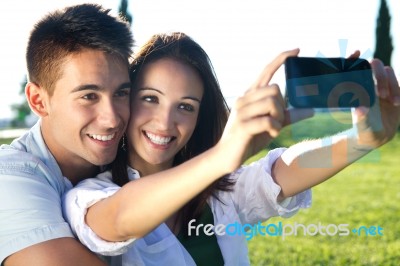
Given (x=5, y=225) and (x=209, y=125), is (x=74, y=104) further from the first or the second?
(x=209, y=125)

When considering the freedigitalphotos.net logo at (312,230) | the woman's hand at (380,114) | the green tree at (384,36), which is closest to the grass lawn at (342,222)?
the freedigitalphotos.net logo at (312,230)

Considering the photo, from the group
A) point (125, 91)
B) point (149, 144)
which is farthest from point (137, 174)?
point (125, 91)

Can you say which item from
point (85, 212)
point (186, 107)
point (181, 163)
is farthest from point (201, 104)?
point (85, 212)

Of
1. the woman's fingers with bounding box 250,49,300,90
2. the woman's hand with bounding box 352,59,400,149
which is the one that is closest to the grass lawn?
the woman's hand with bounding box 352,59,400,149

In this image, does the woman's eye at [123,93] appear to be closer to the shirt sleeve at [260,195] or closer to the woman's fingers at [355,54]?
the shirt sleeve at [260,195]

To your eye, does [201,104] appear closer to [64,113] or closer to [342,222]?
[64,113]

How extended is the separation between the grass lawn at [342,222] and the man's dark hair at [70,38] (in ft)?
1.37

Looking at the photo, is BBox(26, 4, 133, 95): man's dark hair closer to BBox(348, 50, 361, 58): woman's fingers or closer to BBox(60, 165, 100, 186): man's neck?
BBox(60, 165, 100, 186): man's neck

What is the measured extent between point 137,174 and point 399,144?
701cm

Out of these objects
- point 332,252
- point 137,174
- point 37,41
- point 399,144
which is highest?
point 37,41

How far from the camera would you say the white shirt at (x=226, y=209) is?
44.2 inches

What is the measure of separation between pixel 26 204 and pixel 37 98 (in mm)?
309

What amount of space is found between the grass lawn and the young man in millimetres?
391

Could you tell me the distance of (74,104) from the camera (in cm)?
123
